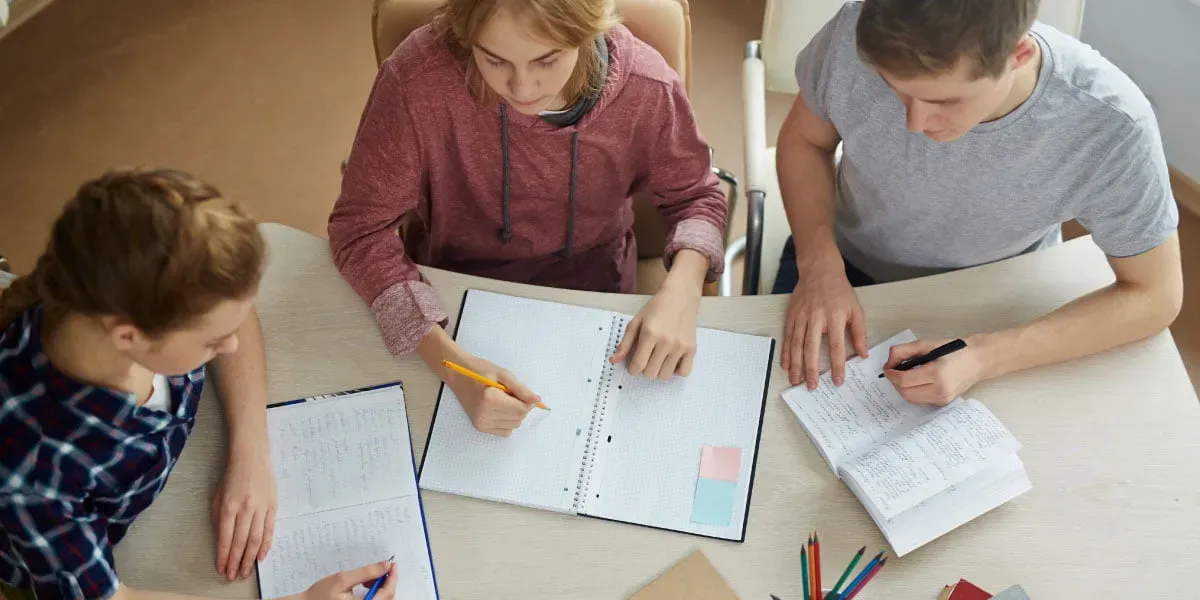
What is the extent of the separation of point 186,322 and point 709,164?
0.82 m

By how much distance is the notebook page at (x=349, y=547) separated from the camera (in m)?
1.12

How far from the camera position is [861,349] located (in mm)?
1289

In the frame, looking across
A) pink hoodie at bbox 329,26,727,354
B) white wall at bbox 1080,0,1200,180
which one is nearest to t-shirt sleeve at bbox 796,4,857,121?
pink hoodie at bbox 329,26,727,354

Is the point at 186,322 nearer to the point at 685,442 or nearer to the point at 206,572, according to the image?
the point at 206,572

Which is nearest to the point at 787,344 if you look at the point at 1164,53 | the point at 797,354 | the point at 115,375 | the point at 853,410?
the point at 797,354

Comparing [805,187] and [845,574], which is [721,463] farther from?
[805,187]

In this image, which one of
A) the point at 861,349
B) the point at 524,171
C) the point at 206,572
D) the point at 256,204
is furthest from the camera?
the point at 256,204

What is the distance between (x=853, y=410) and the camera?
4.08 feet

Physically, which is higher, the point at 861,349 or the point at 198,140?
the point at 861,349

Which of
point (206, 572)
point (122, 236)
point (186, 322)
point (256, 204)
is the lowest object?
point (256, 204)

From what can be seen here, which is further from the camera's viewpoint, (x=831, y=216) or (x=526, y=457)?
(x=831, y=216)

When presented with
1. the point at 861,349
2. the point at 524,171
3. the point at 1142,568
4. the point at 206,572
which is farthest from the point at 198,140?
the point at 1142,568

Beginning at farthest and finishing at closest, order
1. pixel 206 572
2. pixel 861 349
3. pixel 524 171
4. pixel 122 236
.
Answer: pixel 524 171 → pixel 861 349 → pixel 206 572 → pixel 122 236

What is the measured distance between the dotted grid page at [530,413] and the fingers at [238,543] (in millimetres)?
206
